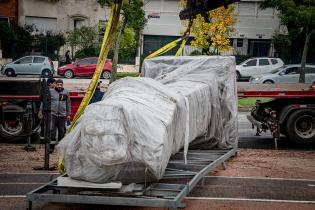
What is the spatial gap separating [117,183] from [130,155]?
40 centimetres

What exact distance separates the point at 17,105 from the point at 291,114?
7.48 metres

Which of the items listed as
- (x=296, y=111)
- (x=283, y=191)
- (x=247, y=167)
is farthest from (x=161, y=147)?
(x=296, y=111)

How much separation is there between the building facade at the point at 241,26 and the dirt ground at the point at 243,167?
35.9 meters

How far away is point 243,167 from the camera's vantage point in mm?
13203

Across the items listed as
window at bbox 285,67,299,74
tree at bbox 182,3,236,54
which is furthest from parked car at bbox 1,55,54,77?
window at bbox 285,67,299,74

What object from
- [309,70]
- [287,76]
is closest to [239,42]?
[309,70]

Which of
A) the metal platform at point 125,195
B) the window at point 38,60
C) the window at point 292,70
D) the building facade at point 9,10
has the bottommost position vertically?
the metal platform at point 125,195

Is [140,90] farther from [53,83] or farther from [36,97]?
[36,97]

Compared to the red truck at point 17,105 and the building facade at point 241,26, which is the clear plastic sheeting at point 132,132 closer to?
the red truck at point 17,105

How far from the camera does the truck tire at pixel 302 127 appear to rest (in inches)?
636

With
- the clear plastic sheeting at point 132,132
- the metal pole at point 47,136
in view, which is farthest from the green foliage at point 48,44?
the clear plastic sheeting at point 132,132

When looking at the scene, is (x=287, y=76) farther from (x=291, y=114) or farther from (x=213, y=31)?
(x=291, y=114)

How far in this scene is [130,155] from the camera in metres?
7.96

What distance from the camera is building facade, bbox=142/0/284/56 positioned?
2014 inches
